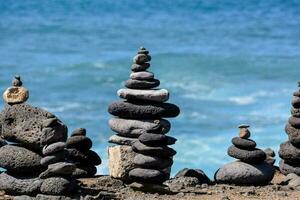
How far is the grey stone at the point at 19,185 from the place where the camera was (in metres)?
16.7

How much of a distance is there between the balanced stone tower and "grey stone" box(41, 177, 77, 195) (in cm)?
370

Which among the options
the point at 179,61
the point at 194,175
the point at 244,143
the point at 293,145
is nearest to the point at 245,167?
the point at 244,143

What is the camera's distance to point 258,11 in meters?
74.2

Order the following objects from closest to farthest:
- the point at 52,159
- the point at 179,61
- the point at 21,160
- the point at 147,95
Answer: the point at 52,159 < the point at 21,160 < the point at 147,95 < the point at 179,61

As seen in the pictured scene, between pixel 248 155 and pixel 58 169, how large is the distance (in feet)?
13.0

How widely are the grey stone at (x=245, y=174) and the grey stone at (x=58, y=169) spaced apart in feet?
12.0

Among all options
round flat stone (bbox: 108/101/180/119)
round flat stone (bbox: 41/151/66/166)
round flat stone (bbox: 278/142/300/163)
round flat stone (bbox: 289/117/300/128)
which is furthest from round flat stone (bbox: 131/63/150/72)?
round flat stone (bbox: 41/151/66/166)

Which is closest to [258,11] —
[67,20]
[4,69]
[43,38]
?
[67,20]

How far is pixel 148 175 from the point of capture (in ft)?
58.5

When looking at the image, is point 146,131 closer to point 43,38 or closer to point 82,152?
point 82,152

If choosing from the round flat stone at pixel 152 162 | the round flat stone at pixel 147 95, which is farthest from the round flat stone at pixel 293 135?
the round flat stone at pixel 152 162

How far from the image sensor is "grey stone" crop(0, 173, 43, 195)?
54.9 feet

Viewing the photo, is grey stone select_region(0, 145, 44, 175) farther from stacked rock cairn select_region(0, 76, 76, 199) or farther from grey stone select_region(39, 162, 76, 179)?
grey stone select_region(39, 162, 76, 179)

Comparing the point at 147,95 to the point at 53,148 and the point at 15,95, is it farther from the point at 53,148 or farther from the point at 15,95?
the point at 53,148
